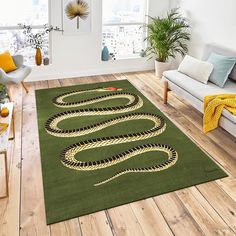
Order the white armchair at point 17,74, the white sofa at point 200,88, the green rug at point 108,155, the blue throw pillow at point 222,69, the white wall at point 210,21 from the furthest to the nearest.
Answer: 1. the white wall at point 210,21
2. the white armchair at point 17,74
3. the blue throw pillow at point 222,69
4. the white sofa at point 200,88
5. the green rug at point 108,155

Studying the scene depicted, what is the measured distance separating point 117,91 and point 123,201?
7.89 ft

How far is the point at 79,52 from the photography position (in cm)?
519

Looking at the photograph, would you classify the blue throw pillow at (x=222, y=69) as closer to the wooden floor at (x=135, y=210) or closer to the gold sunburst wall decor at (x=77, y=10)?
the wooden floor at (x=135, y=210)

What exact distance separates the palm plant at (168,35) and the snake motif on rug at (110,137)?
117 centimetres

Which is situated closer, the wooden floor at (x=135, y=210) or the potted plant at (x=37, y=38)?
the wooden floor at (x=135, y=210)

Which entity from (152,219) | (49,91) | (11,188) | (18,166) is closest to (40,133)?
(18,166)

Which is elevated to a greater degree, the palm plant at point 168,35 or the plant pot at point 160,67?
the palm plant at point 168,35

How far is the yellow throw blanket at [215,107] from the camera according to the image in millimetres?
3229

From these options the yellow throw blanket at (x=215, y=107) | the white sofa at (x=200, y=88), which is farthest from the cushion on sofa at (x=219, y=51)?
the yellow throw blanket at (x=215, y=107)

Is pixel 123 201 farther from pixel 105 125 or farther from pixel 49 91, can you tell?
pixel 49 91

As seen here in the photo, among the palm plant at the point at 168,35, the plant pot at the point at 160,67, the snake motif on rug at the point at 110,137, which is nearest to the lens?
the snake motif on rug at the point at 110,137

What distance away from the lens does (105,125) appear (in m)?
3.65

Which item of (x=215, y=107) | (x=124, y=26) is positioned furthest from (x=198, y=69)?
(x=124, y=26)

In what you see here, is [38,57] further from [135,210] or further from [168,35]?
[135,210]
